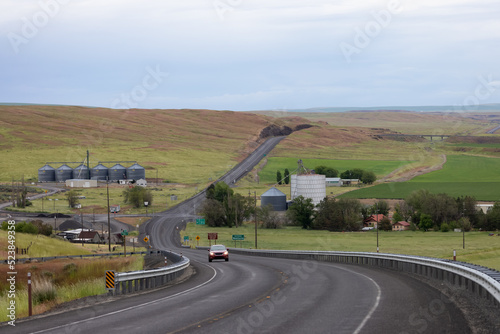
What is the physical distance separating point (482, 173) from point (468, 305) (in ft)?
469

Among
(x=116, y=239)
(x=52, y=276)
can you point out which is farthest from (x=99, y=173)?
(x=52, y=276)

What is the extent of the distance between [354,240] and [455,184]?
58.3 metres

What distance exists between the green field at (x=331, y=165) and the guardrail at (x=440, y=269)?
4342 inches

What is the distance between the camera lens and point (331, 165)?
6885 inches

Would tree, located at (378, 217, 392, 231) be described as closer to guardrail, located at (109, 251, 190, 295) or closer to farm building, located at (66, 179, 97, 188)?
guardrail, located at (109, 251, 190, 295)

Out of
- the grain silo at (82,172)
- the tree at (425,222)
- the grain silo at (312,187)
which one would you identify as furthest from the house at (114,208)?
the tree at (425,222)

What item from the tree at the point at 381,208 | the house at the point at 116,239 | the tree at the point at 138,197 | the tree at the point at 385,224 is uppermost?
the tree at the point at 138,197

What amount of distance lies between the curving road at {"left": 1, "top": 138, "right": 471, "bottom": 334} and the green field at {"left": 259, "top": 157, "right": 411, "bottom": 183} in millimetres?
128775

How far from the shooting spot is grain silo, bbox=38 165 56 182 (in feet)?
500

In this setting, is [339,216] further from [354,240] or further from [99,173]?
[99,173]

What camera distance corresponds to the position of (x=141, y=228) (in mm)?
94938

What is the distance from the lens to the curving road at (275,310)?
14.7 m

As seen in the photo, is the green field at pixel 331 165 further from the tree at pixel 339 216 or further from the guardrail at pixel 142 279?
the guardrail at pixel 142 279

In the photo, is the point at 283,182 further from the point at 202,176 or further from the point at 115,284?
the point at 115,284
